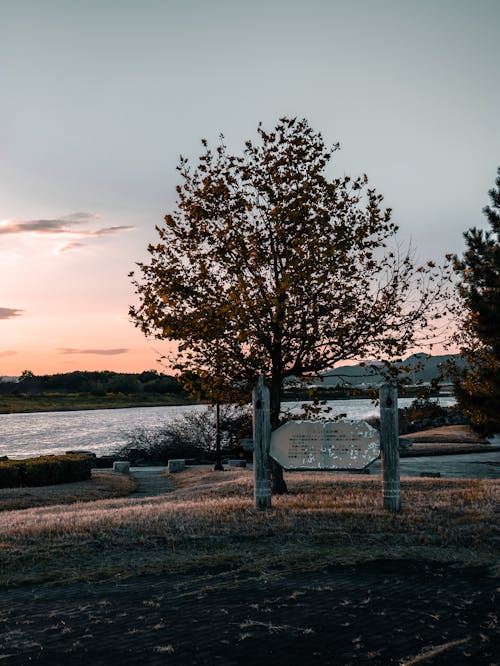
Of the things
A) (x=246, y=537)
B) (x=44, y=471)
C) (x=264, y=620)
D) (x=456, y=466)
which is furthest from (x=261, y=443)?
(x=456, y=466)

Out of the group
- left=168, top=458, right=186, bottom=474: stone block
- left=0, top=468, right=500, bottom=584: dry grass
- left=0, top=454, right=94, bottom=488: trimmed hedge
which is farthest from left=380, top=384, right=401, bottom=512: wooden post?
left=168, top=458, right=186, bottom=474: stone block

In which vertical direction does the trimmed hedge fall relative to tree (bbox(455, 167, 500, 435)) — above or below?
below

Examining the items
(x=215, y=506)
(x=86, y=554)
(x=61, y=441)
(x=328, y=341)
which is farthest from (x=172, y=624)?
(x=61, y=441)

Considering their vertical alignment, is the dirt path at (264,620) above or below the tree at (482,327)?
below

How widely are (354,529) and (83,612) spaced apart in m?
4.64

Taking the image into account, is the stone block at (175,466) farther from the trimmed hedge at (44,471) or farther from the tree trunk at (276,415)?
the tree trunk at (276,415)

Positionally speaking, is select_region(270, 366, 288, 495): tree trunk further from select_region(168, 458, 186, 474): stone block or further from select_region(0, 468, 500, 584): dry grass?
select_region(168, 458, 186, 474): stone block

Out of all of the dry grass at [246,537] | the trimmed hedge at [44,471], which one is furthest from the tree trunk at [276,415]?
the trimmed hedge at [44,471]

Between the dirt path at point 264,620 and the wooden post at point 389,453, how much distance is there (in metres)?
3.23

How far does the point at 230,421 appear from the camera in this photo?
130 feet

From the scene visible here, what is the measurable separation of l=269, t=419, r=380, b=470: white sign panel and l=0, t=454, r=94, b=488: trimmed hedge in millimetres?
16158

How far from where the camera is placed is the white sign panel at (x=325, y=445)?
11.5m

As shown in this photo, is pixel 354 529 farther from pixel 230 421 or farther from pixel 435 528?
pixel 230 421

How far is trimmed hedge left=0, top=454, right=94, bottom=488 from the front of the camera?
25.2 metres
